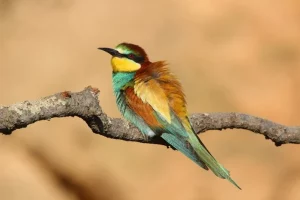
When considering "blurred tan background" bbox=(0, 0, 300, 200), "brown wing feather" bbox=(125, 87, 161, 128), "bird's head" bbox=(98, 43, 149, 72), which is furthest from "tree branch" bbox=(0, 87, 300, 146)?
"blurred tan background" bbox=(0, 0, 300, 200)

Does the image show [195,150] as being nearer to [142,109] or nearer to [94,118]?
[142,109]

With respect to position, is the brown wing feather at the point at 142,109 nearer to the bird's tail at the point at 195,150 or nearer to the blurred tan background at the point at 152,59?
the bird's tail at the point at 195,150

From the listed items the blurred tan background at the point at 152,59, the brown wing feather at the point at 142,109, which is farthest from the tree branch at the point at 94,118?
the blurred tan background at the point at 152,59

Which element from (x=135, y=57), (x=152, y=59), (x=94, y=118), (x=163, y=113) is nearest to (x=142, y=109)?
(x=163, y=113)

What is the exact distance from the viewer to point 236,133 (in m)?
3.89

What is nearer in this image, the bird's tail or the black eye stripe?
the bird's tail

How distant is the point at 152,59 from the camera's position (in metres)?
3.76

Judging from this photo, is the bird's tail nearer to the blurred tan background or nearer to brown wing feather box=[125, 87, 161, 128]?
brown wing feather box=[125, 87, 161, 128]

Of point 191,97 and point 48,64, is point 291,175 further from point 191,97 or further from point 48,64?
point 48,64

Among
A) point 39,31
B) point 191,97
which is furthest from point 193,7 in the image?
point 39,31

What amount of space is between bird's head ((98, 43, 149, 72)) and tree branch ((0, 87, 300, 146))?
0.61 feet

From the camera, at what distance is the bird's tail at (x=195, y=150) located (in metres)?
1.74

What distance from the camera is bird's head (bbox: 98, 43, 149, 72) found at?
6.14 ft

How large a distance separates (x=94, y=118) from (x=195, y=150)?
1.15 ft
